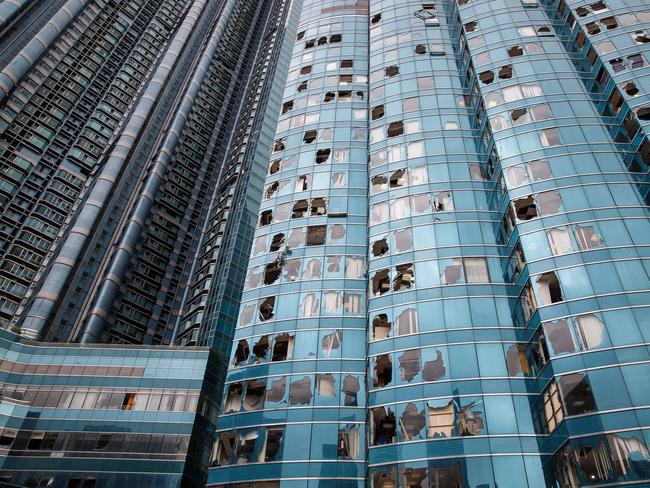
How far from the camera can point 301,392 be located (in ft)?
119

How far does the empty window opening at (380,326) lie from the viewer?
3731 centimetres

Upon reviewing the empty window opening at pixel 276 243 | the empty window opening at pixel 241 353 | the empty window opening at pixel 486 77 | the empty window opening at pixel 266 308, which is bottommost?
the empty window opening at pixel 241 353

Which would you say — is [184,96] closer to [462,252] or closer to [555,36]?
[555,36]

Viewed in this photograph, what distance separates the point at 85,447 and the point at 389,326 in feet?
96.8

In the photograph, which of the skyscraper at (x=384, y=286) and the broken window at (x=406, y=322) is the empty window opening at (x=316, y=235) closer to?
the skyscraper at (x=384, y=286)

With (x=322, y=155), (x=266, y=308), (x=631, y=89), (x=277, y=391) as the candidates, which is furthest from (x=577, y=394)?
(x=322, y=155)

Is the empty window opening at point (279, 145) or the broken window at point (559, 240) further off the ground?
the empty window opening at point (279, 145)

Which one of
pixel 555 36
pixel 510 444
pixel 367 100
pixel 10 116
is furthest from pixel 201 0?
pixel 510 444

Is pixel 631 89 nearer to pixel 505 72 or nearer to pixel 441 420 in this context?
pixel 505 72

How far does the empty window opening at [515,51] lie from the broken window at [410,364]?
30.2 meters

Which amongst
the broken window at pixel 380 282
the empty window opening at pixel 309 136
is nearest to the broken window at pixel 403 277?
the broken window at pixel 380 282

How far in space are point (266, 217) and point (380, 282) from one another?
13735 millimetres

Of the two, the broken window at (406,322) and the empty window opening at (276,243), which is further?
the empty window opening at (276,243)

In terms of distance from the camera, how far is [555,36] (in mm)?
51625
